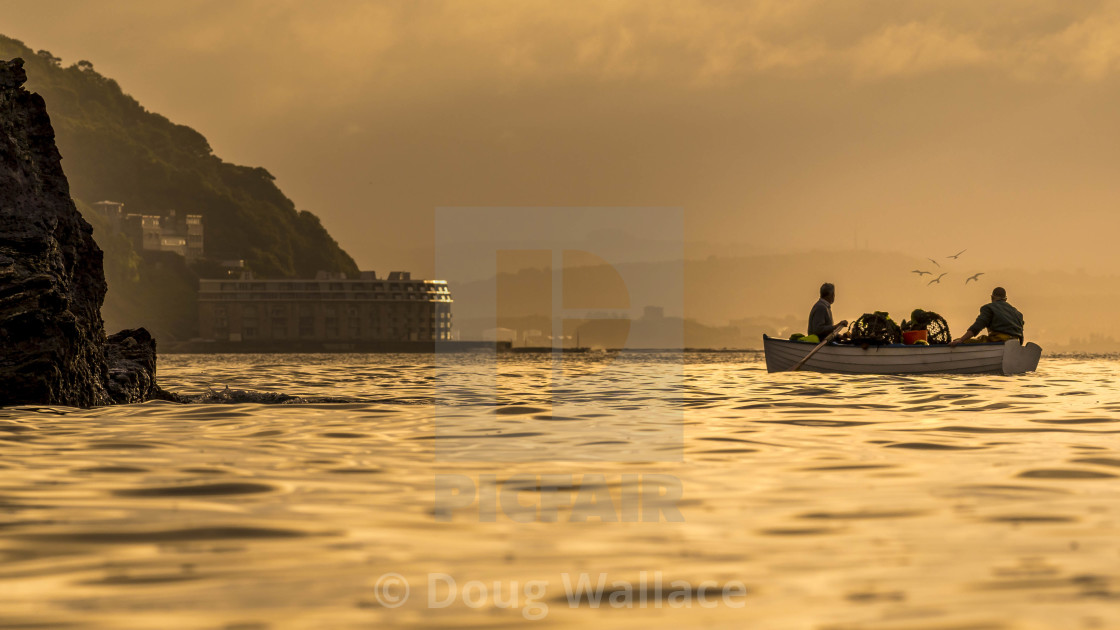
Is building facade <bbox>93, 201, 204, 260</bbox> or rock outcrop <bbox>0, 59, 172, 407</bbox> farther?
building facade <bbox>93, 201, 204, 260</bbox>

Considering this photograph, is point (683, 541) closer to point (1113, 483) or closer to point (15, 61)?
point (1113, 483)

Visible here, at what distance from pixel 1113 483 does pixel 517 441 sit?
14.1 feet

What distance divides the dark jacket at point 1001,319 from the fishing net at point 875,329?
2066 millimetres

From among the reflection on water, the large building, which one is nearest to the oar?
the reflection on water

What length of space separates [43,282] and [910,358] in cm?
1741

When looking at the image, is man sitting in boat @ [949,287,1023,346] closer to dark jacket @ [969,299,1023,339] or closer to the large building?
dark jacket @ [969,299,1023,339]

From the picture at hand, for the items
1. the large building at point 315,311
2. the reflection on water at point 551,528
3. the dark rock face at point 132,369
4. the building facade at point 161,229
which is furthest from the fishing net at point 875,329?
the building facade at point 161,229

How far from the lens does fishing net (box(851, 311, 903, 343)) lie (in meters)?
20.1

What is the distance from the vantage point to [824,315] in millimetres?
20453

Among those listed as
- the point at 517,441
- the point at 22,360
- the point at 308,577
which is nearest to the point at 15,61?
the point at 22,360

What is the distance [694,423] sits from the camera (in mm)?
8875

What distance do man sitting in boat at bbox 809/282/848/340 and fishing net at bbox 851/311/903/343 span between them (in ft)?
1.14

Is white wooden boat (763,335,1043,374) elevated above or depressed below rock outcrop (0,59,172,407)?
below

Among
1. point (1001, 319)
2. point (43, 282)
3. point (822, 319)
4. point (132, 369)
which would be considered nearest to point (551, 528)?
point (43, 282)
